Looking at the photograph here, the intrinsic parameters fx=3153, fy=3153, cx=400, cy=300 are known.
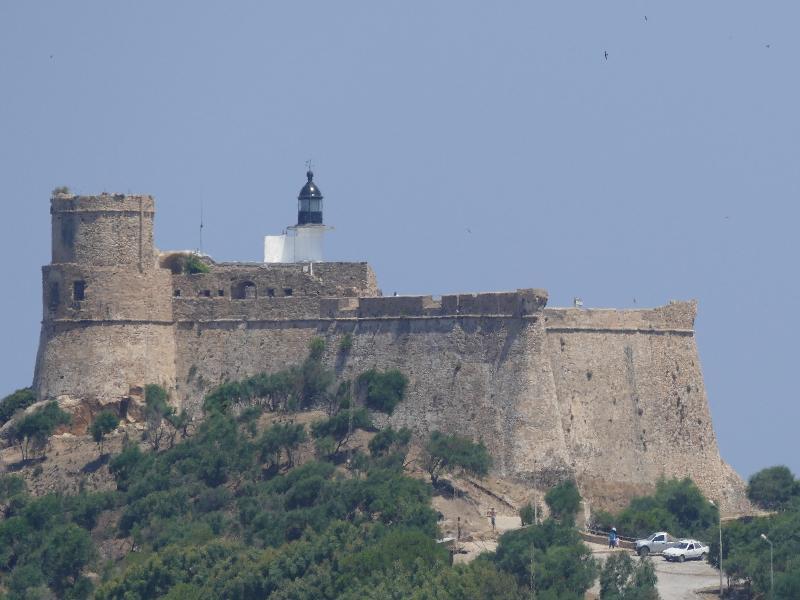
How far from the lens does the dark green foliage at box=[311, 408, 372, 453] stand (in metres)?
73.0

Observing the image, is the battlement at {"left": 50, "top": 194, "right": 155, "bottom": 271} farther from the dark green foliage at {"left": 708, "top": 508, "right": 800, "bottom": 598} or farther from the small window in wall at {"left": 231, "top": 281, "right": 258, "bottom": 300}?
the dark green foliage at {"left": 708, "top": 508, "right": 800, "bottom": 598}

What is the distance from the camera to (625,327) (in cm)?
7525

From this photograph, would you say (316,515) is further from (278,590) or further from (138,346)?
(138,346)

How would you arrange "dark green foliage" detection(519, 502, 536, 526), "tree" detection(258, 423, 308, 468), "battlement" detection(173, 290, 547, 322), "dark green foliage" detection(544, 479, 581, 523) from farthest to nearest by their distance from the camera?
"battlement" detection(173, 290, 547, 322), "tree" detection(258, 423, 308, 468), "dark green foliage" detection(544, 479, 581, 523), "dark green foliage" detection(519, 502, 536, 526)

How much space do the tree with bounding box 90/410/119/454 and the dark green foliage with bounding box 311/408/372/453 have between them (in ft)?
16.0

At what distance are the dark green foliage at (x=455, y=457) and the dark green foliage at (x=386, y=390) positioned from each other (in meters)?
2.20

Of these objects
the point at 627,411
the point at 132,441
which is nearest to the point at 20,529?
the point at 132,441

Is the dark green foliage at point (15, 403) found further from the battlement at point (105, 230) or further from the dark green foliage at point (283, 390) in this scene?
the dark green foliage at point (283, 390)

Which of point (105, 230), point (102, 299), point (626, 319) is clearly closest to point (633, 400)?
point (626, 319)

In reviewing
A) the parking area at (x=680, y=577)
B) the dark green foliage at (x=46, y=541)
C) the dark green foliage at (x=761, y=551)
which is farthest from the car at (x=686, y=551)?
the dark green foliage at (x=46, y=541)

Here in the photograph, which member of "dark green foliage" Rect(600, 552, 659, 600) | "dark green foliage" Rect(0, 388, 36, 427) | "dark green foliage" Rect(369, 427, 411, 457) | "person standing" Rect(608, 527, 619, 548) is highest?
"dark green foliage" Rect(0, 388, 36, 427)

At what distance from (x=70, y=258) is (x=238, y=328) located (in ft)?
14.4

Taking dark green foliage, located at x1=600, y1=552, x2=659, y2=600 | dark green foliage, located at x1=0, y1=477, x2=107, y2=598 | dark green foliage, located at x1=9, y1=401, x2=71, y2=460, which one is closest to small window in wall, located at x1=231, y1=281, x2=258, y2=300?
dark green foliage, located at x1=9, y1=401, x2=71, y2=460

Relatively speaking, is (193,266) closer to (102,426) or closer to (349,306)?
(349,306)
